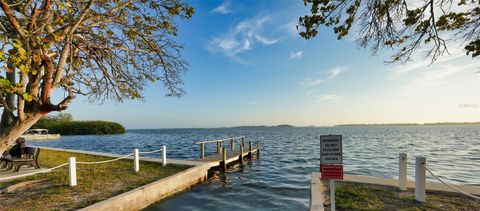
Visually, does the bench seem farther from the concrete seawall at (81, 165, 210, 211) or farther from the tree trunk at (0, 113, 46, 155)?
the tree trunk at (0, 113, 46, 155)

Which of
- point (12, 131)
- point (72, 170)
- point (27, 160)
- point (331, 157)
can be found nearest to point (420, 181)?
point (331, 157)

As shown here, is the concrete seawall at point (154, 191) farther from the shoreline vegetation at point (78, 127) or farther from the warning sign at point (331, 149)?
the shoreline vegetation at point (78, 127)

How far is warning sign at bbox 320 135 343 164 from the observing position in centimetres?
552

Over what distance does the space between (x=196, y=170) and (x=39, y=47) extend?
8747 millimetres

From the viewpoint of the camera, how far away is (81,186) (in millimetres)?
8961

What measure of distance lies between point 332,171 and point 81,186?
8.02 meters

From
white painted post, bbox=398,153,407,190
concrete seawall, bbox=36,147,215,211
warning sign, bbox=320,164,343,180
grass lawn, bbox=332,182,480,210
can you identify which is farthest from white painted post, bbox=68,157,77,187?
white painted post, bbox=398,153,407,190

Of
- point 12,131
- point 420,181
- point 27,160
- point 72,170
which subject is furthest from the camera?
point 27,160

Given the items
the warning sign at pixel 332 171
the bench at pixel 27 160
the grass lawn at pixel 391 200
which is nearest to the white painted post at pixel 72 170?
the bench at pixel 27 160

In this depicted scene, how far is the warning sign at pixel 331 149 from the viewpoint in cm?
552

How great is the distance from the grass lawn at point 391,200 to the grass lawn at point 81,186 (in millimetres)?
6585

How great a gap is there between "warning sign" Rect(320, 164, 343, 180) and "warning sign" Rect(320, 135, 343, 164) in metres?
0.16

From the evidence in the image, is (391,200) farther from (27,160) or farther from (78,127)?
(78,127)

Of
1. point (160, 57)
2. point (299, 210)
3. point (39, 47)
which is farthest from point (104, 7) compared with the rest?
point (299, 210)
